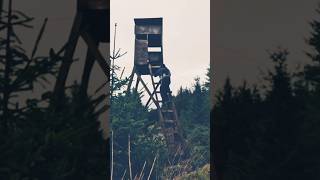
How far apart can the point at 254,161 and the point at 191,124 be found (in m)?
11.4

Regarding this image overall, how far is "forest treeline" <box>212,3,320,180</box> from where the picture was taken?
967 cm

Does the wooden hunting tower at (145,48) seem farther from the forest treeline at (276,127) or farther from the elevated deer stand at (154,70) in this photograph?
the forest treeline at (276,127)

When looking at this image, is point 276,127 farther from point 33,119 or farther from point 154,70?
point 154,70

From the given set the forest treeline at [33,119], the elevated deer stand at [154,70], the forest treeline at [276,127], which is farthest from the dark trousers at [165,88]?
the forest treeline at [33,119]

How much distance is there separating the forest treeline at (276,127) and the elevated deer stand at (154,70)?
6662 millimetres

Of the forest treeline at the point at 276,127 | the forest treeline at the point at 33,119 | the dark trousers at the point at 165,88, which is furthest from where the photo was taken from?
the dark trousers at the point at 165,88

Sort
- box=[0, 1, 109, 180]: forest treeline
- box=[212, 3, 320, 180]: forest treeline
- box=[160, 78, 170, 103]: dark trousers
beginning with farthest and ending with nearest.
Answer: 1. box=[160, 78, 170, 103]: dark trousers
2. box=[212, 3, 320, 180]: forest treeline
3. box=[0, 1, 109, 180]: forest treeline

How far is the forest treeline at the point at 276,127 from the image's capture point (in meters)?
9.67

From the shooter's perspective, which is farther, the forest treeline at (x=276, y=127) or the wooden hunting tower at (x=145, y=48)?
the wooden hunting tower at (x=145, y=48)

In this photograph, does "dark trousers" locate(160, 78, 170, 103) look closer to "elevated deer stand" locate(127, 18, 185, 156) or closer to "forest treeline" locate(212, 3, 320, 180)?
"elevated deer stand" locate(127, 18, 185, 156)

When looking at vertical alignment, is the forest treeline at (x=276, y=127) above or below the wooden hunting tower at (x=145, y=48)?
below

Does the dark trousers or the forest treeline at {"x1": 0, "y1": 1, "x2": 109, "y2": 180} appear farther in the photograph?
the dark trousers

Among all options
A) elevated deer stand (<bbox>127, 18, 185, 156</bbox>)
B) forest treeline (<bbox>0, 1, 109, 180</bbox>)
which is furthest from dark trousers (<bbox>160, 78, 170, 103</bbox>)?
forest treeline (<bbox>0, 1, 109, 180</bbox>)

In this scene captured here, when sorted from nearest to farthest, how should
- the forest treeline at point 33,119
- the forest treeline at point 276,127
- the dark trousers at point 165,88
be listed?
1. the forest treeline at point 33,119
2. the forest treeline at point 276,127
3. the dark trousers at point 165,88
